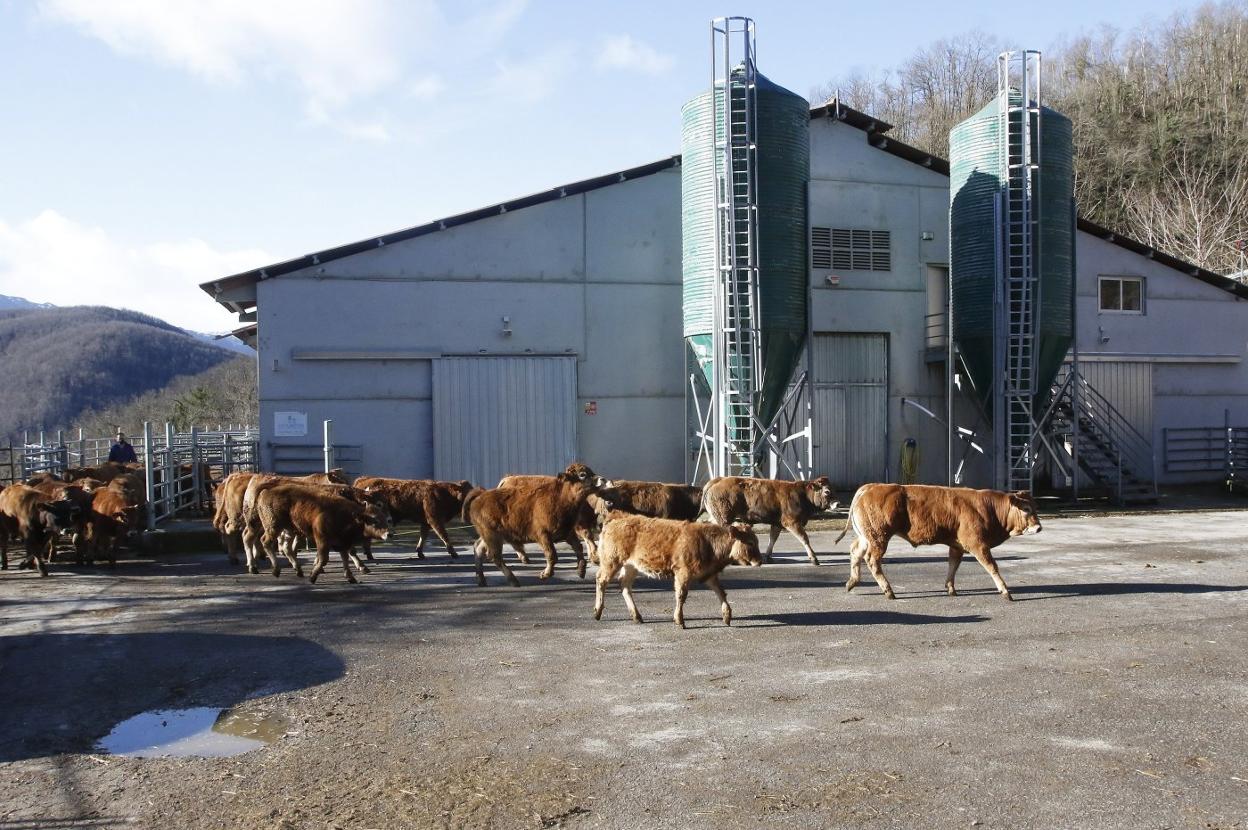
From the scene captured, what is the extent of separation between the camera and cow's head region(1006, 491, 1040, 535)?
12.1 meters

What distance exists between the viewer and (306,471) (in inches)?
886

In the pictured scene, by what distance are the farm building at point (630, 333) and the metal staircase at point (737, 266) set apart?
5.32 feet

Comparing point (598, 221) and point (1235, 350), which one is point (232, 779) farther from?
point (1235, 350)

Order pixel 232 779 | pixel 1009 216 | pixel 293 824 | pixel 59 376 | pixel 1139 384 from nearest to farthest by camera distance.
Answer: pixel 293 824 → pixel 232 779 → pixel 1009 216 → pixel 1139 384 → pixel 59 376

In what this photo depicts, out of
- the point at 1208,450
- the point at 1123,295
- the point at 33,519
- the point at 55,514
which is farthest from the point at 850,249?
the point at 33,519

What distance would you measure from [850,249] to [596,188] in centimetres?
643

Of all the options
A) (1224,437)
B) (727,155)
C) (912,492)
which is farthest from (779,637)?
(1224,437)

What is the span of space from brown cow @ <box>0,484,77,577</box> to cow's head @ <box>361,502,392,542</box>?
478 cm

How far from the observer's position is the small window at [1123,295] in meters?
28.0

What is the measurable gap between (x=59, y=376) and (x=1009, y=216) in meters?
113

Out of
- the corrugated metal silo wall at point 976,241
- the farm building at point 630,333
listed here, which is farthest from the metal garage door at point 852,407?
the corrugated metal silo wall at point 976,241

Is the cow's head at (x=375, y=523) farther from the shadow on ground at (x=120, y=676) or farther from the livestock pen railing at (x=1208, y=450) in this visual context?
the livestock pen railing at (x=1208, y=450)

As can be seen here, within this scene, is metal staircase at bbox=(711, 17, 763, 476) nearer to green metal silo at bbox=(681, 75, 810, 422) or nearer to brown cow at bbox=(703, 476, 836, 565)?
green metal silo at bbox=(681, 75, 810, 422)

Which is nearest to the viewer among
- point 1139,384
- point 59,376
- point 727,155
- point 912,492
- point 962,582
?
point 912,492
